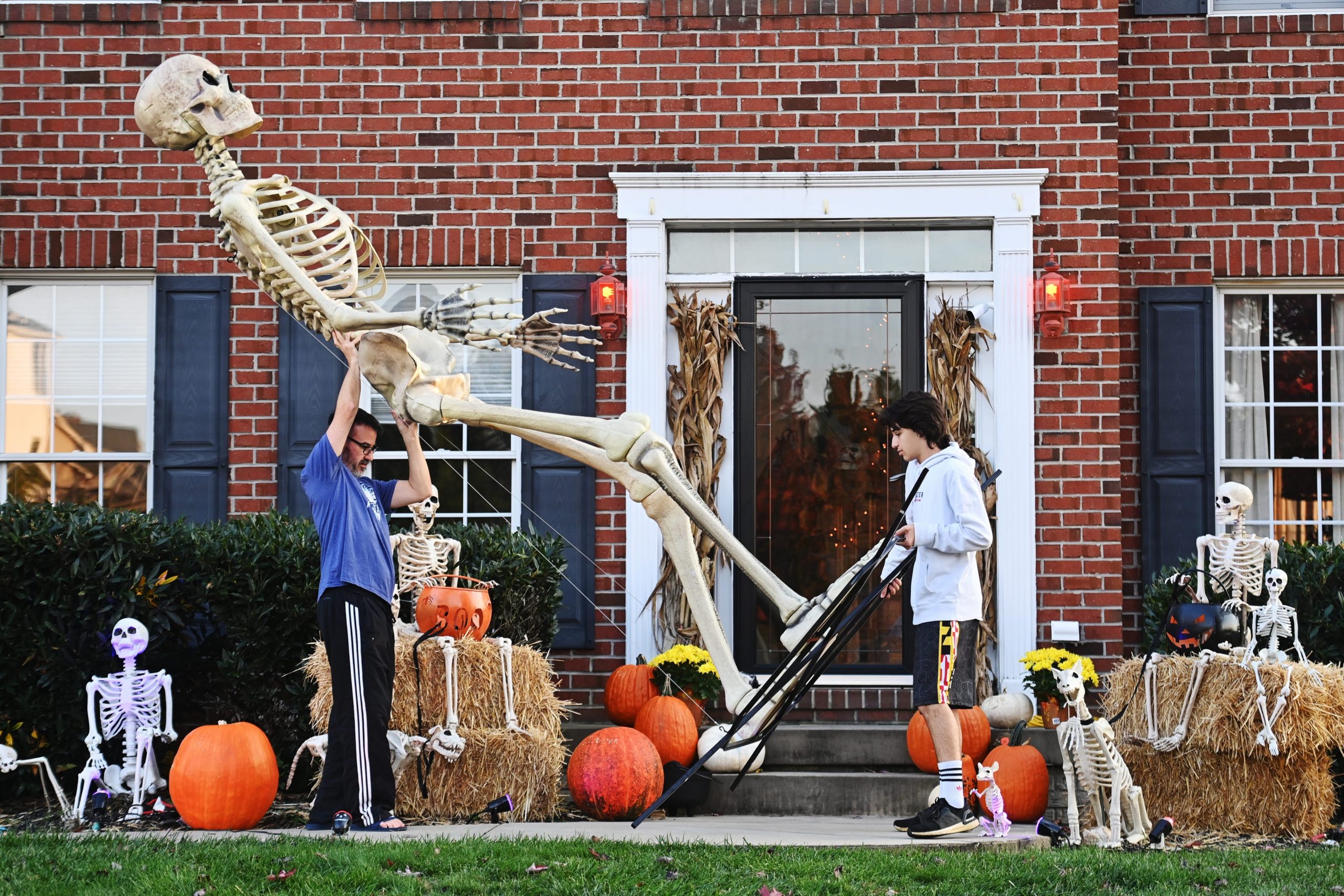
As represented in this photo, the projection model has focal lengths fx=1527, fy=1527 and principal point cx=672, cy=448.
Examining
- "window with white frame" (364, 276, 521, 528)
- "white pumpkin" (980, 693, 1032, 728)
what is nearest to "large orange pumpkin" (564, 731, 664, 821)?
"white pumpkin" (980, 693, 1032, 728)

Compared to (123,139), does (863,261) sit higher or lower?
lower

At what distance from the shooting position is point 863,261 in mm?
8883

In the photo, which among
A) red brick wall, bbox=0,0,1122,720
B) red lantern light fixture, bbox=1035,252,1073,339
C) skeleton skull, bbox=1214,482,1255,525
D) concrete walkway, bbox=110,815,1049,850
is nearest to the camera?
concrete walkway, bbox=110,815,1049,850

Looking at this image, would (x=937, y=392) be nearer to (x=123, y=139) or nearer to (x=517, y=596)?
(x=517, y=596)

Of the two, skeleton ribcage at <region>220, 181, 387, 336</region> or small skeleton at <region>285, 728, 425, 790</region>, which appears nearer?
skeleton ribcage at <region>220, 181, 387, 336</region>

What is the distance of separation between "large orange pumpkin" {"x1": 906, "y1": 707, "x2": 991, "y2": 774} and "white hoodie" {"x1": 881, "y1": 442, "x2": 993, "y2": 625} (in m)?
1.35

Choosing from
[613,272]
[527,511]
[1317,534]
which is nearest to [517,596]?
[527,511]

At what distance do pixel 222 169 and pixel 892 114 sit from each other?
4.17 m

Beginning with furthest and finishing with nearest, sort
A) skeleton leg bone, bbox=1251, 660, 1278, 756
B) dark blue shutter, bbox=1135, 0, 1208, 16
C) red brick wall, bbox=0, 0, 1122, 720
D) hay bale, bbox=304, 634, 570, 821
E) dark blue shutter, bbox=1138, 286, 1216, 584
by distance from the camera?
dark blue shutter, bbox=1135, 0, 1208, 16
dark blue shutter, bbox=1138, 286, 1216, 584
red brick wall, bbox=0, 0, 1122, 720
hay bale, bbox=304, 634, 570, 821
skeleton leg bone, bbox=1251, 660, 1278, 756

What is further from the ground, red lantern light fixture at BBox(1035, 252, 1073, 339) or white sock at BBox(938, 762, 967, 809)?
red lantern light fixture at BBox(1035, 252, 1073, 339)

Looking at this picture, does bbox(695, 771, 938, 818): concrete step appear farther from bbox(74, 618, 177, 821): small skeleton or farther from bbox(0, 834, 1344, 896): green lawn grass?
bbox(74, 618, 177, 821): small skeleton

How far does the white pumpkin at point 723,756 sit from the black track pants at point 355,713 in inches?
66.0

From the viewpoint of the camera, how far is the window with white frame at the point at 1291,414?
9.16 meters

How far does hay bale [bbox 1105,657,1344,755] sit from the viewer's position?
6.75 metres
